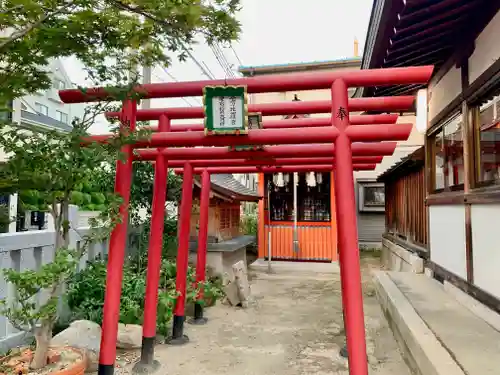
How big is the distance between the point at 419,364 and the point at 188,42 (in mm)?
3882

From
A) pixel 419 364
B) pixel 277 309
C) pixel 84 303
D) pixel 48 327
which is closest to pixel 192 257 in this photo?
pixel 277 309

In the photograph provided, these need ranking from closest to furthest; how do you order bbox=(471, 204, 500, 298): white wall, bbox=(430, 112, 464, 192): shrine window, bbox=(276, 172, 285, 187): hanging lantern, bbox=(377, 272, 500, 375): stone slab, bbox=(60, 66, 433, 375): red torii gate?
bbox=(377, 272, 500, 375): stone slab → bbox=(60, 66, 433, 375): red torii gate → bbox=(471, 204, 500, 298): white wall → bbox=(430, 112, 464, 192): shrine window → bbox=(276, 172, 285, 187): hanging lantern

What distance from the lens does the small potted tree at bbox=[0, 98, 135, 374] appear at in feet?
10.8

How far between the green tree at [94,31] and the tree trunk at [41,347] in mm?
2237

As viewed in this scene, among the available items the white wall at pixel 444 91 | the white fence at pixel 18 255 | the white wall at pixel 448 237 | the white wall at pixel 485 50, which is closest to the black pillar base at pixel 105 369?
the white fence at pixel 18 255

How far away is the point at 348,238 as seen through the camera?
11.7 ft

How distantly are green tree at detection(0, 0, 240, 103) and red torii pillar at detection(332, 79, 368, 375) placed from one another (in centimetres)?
134

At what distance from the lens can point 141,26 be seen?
11.8 ft

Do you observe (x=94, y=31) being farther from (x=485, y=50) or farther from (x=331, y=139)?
(x=485, y=50)

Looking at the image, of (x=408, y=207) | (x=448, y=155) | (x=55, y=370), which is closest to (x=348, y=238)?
(x=55, y=370)

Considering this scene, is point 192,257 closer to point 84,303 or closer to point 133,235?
point 133,235

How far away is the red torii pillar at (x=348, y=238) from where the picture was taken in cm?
336

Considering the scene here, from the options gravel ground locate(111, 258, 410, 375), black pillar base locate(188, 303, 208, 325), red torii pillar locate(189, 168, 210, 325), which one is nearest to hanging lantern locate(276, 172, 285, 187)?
gravel ground locate(111, 258, 410, 375)

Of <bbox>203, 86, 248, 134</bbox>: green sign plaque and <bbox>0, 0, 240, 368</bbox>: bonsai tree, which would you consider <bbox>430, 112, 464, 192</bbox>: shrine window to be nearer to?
<bbox>203, 86, 248, 134</bbox>: green sign plaque
